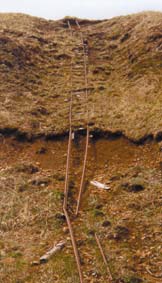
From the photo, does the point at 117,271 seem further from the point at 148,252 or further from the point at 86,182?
the point at 86,182

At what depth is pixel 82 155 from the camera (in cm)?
1822

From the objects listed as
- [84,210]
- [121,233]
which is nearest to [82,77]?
[84,210]

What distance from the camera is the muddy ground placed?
11570 millimetres

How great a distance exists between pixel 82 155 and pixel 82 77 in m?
10.2

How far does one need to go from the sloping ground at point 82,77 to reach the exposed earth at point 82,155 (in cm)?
6

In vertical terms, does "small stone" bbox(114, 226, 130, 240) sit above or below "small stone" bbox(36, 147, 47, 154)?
below

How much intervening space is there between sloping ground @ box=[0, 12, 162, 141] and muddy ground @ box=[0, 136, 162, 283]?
1.53 metres

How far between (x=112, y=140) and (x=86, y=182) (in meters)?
3.54

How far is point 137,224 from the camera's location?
13.4 meters

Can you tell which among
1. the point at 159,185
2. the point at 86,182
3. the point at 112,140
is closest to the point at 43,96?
the point at 112,140

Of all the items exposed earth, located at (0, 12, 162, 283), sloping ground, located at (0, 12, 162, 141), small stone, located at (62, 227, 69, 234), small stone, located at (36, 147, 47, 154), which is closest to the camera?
exposed earth, located at (0, 12, 162, 283)

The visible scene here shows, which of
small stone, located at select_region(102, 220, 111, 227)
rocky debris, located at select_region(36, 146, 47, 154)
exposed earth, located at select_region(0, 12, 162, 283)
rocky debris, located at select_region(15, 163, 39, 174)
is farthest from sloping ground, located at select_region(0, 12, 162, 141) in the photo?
small stone, located at select_region(102, 220, 111, 227)

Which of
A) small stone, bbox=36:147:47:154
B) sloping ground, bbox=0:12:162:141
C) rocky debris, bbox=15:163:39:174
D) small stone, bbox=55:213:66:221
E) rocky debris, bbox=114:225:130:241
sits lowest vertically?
small stone, bbox=55:213:66:221

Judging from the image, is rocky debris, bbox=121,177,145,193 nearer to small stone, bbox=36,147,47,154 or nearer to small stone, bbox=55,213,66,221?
small stone, bbox=55,213,66,221
